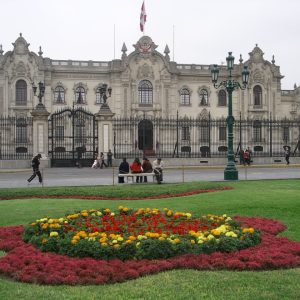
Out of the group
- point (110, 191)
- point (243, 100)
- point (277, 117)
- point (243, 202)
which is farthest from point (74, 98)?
point (243, 202)

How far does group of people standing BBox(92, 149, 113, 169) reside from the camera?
115ft

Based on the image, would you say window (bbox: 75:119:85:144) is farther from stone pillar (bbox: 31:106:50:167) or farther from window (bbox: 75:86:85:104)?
window (bbox: 75:86:85:104)

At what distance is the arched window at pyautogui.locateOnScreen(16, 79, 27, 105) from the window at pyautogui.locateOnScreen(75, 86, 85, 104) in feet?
18.2

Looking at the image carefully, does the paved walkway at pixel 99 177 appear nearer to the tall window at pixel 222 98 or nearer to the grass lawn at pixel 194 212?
the grass lawn at pixel 194 212

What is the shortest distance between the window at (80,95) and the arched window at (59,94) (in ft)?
4.94

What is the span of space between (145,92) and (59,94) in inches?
375

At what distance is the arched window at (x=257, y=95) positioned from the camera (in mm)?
61031

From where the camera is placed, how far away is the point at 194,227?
9898mm

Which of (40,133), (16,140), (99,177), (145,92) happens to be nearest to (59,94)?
(16,140)

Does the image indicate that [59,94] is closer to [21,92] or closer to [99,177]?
[21,92]

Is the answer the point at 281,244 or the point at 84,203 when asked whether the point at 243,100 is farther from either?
the point at 281,244

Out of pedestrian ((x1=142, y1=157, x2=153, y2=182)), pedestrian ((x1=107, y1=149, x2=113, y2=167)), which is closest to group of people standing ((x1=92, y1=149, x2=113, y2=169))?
pedestrian ((x1=107, y1=149, x2=113, y2=167))

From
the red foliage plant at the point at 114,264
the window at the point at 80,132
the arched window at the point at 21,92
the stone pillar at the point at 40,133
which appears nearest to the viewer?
the red foliage plant at the point at 114,264

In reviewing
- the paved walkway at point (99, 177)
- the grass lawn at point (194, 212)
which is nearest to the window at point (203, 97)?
the paved walkway at point (99, 177)
